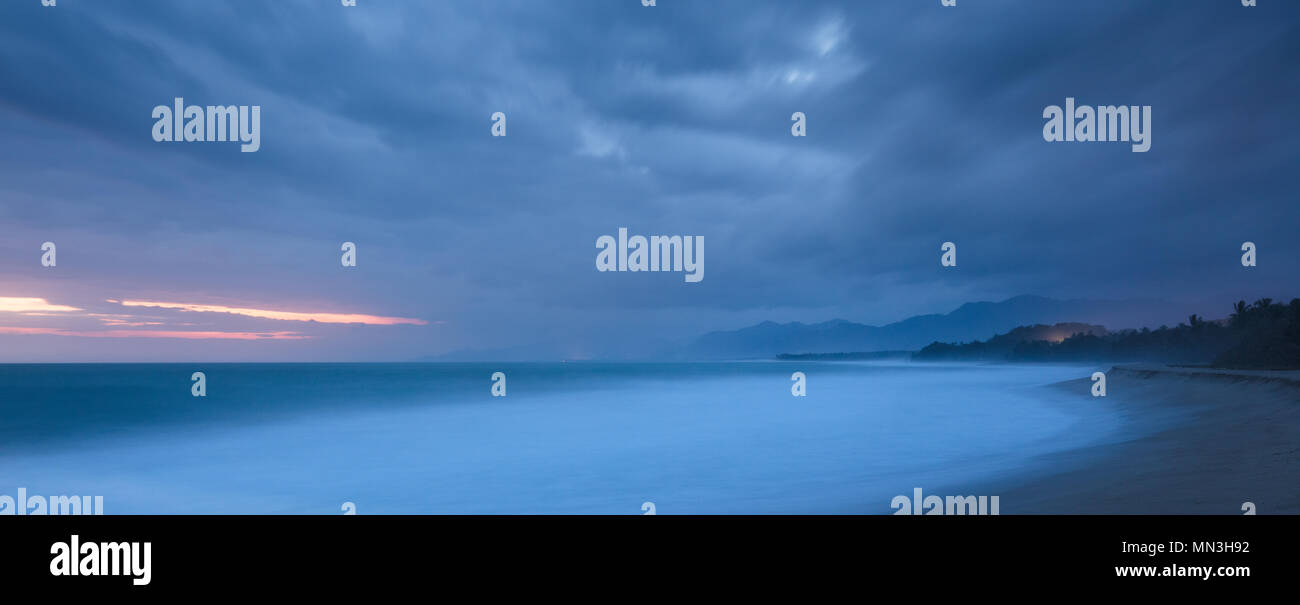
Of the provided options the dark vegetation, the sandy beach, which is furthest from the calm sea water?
the dark vegetation

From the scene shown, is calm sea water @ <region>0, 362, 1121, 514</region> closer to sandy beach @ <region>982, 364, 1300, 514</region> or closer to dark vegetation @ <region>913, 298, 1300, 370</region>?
sandy beach @ <region>982, 364, 1300, 514</region>

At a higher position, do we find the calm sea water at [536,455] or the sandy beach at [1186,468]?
the sandy beach at [1186,468]

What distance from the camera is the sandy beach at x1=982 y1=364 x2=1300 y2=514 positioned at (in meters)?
5.49

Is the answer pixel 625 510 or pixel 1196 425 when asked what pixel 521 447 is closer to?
pixel 625 510

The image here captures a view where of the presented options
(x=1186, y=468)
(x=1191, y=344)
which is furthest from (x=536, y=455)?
(x=1191, y=344)

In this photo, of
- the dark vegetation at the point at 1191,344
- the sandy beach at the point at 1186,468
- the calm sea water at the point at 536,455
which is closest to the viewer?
the sandy beach at the point at 1186,468

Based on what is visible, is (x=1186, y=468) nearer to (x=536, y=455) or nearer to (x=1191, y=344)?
(x=536, y=455)

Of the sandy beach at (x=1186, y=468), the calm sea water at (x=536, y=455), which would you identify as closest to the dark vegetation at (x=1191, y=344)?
the calm sea water at (x=536, y=455)

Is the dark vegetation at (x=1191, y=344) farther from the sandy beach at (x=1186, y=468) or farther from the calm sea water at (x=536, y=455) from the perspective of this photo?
the sandy beach at (x=1186, y=468)

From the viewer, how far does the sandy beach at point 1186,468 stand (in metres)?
5.49
